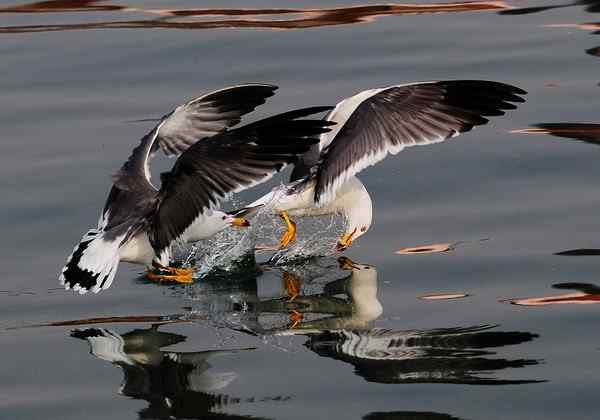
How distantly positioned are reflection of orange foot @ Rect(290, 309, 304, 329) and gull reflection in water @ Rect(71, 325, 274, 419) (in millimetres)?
489

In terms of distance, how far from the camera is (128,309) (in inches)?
276

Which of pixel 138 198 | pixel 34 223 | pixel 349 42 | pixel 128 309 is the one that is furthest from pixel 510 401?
pixel 349 42

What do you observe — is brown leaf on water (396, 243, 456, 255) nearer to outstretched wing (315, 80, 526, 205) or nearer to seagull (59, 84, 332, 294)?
outstretched wing (315, 80, 526, 205)

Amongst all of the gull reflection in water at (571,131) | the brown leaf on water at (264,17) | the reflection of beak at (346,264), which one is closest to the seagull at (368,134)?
the reflection of beak at (346,264)

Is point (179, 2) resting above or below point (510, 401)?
above

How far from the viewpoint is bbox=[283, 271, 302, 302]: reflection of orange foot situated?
7215mm

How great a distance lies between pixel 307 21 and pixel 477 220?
5.87 meters

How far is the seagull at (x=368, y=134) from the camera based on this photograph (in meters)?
8.00

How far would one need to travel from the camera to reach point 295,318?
6.75 meters

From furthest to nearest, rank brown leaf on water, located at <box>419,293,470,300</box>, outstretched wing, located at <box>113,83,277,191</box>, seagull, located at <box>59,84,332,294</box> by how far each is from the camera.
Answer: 1. outstretched wing, located at <box>113,83,277,191</box>
2. seagull, located at <box>59,84,332,294</box>
3. brown leaf on water, located at <box>419,293,470,300</box>

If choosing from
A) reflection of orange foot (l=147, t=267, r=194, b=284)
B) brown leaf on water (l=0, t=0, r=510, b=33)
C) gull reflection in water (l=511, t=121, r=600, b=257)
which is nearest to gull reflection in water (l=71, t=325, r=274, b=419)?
reflection of orange foot (l=147, t=267, r=194, b=284)

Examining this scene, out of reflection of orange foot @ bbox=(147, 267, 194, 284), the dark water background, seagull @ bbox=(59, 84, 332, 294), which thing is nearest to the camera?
the dark water background

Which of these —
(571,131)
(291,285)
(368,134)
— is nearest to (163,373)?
(291,285)

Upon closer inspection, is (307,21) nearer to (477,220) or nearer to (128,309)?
(477,220)
